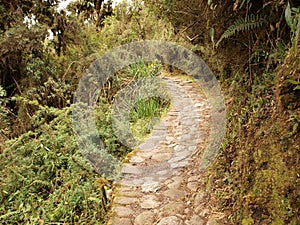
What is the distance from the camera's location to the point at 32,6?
5824mm

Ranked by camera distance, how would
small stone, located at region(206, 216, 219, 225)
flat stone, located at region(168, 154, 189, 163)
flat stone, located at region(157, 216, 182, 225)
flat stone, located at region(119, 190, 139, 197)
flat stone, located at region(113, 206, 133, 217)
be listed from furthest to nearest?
flat stone, located at region(168, 154, 189, 163), flat stone, located at region(119, 190, 139, 197), flat stone, located at region(113, 206, 133, 217), flat stone, located at region(157, 216, 182, 225), small stone, located at region(206, 216, 219, 225)

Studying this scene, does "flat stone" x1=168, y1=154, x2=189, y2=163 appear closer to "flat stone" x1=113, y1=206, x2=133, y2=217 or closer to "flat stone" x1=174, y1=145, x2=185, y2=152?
"flat stone" x1=174, y1=145, x2=185, y2=152

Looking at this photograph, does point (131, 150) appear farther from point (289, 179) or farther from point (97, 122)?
point (289, 179)

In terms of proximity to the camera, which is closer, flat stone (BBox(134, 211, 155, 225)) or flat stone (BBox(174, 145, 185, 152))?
flat stone (BBox(134, 211, 155, 225))

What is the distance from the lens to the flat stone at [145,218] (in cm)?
246

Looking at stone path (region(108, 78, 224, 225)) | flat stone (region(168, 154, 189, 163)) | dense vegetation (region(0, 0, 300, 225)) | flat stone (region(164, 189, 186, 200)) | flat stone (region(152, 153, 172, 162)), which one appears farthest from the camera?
flat stone (region(152, 153, 172, 162))

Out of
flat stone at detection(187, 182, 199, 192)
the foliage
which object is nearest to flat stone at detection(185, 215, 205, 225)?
flat stone at detection(187, 182, 199, 192)

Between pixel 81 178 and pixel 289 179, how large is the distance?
238 cm

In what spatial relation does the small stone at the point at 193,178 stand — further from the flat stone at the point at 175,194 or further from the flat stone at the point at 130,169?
the flat stone at the point at 130,169

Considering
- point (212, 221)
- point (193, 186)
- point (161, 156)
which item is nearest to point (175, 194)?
point (193, 186)

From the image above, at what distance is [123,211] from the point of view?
2.65m

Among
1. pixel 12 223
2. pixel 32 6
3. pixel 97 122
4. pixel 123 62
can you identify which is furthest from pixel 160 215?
pixel 32 6

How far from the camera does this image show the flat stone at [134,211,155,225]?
2457mm

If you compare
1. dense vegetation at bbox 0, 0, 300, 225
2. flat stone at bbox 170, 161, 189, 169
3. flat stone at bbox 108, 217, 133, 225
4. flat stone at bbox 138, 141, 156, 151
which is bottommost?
flat stone at bbox 108, 217, 133, 225
